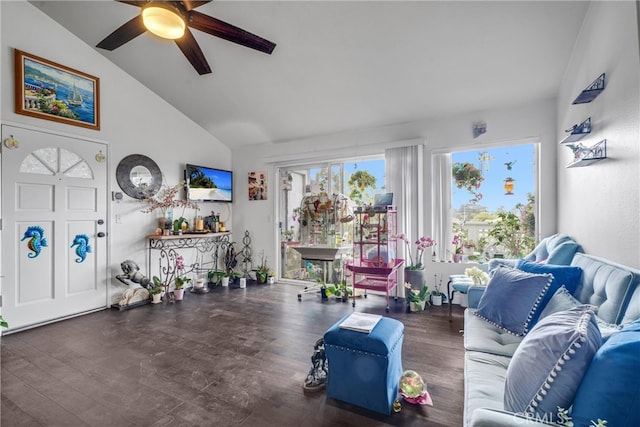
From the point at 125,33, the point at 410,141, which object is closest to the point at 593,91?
the point at 410,141

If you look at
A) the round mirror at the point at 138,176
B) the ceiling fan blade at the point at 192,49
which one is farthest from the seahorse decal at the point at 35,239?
the ceiling fan blade at the point at 192,49

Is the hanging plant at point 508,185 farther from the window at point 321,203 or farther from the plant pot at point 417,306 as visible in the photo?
the plant pot at point 417,306

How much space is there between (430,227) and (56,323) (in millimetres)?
4783

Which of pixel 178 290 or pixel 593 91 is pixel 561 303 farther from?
pixel 178 290

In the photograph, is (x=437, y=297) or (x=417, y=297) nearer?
(x=417, y=297)

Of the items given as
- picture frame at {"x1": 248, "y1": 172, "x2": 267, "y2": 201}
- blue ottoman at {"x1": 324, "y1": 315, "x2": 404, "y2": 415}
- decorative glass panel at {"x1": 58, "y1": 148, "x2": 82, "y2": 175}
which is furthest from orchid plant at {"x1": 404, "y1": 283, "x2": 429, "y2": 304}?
decorative glass panel at {"x1": 58, "y1": 148, "x2": 82, "y2": 175}

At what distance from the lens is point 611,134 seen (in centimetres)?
169

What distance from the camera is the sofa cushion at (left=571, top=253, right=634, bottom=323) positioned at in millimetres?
1278

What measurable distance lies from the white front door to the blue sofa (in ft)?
14.1

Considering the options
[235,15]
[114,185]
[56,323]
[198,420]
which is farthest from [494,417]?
[114,185]

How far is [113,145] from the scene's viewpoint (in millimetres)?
3906

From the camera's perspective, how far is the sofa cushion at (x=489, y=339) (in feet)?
5.51

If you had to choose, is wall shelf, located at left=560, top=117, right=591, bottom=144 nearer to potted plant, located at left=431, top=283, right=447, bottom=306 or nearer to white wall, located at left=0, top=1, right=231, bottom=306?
potted plant, located at left=431, top=283, right=447, bottom=306

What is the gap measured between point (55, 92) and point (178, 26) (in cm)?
241
